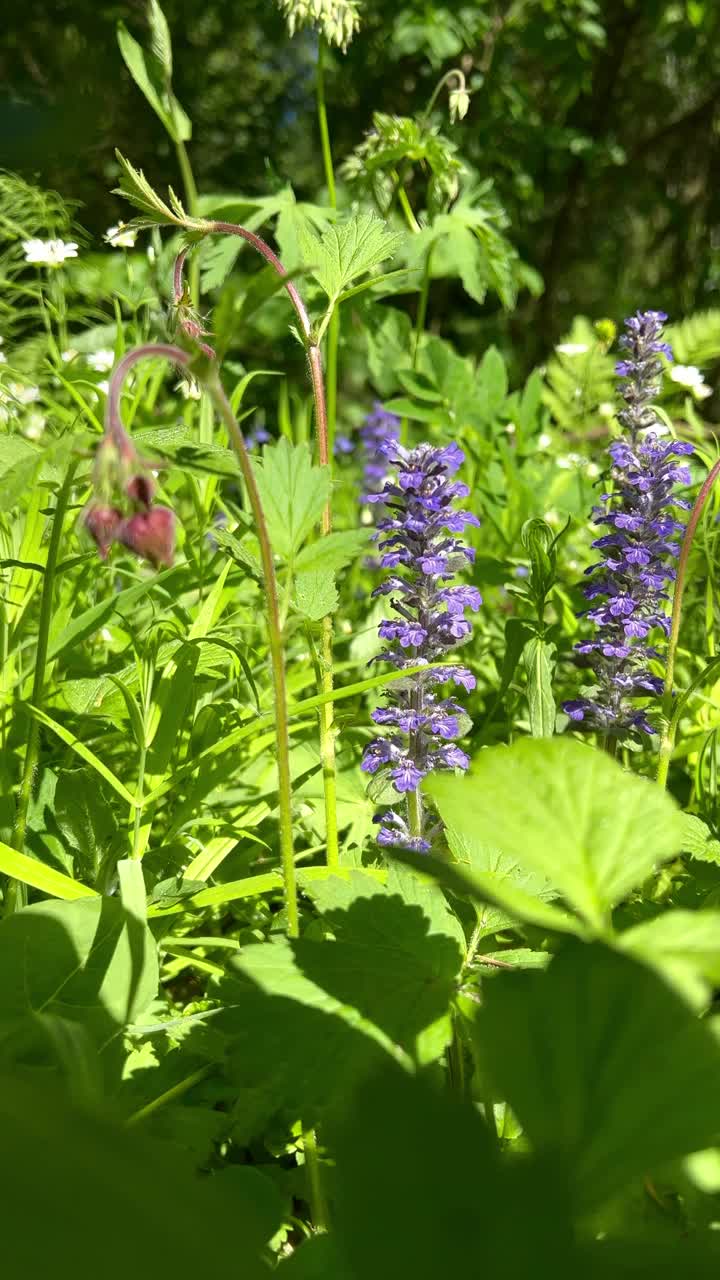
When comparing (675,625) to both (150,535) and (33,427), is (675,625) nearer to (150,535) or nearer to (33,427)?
(150,535)

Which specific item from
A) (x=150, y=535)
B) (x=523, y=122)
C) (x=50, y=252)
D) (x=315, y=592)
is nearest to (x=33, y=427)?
(x=50, y=252)

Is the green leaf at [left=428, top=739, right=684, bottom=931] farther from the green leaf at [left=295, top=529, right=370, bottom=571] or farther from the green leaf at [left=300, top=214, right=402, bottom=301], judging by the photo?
the green leaf at [left=300, top=214, right=402, bottom=301]

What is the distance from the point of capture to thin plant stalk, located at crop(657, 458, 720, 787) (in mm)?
1206

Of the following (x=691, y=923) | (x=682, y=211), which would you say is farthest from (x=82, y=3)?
(x=691, y=923)

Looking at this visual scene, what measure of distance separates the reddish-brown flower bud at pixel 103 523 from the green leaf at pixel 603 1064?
1.40 ft

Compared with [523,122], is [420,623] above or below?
below

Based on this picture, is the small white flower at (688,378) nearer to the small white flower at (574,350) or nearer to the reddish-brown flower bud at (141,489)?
the small white flower at (574,350)

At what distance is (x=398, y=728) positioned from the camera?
4.32 feet

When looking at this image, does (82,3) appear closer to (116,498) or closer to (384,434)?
(384,434)

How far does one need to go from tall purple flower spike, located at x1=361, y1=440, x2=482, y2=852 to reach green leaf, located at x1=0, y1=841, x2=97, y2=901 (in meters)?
0.37

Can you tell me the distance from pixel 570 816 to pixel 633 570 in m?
0.77

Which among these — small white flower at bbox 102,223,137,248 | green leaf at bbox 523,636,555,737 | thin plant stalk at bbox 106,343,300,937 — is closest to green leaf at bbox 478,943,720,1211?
thin plant stalk at bbox 106,343,300,937

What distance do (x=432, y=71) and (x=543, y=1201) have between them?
4.72m

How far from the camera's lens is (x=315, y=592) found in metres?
1.09
